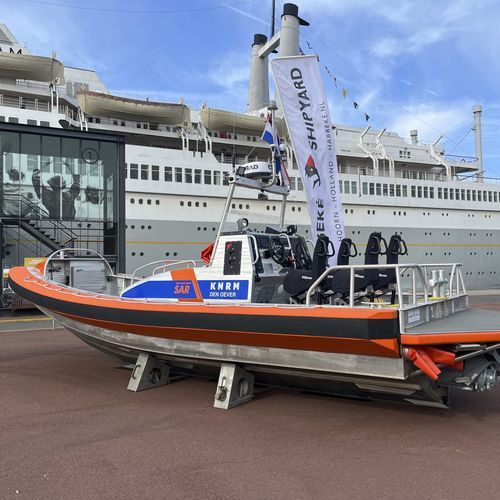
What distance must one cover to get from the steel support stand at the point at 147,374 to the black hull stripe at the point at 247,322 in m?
0.66

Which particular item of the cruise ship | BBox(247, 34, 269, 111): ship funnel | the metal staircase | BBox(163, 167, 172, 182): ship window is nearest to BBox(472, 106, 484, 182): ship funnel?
the cruise ship

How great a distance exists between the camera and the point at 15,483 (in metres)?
3.30

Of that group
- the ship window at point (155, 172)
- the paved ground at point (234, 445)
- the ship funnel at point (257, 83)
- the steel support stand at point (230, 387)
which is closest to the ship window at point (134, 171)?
the ship window at point (155, 172)

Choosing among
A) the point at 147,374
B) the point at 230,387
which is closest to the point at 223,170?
the point at 147,374

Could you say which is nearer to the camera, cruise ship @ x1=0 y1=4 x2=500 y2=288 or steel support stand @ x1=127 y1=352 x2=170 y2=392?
steel support stand @ x1=127 y1=352 x2=170 y2=392

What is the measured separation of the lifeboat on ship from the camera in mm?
4023

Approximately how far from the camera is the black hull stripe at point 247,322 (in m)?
3.96

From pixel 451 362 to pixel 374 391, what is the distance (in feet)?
3.27

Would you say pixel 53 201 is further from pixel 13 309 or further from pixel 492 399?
pixel 492 399

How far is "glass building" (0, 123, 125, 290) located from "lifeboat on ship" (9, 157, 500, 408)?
38.4 feet

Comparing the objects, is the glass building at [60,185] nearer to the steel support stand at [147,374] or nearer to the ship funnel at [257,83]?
the steel support stand at [147,374]

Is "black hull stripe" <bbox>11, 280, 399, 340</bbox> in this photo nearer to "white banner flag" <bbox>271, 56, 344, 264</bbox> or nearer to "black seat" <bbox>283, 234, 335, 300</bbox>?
"black seat" <bbox>283, 234, 335, 300</bbox>

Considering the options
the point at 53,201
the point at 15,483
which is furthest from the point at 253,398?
the point at 53,201

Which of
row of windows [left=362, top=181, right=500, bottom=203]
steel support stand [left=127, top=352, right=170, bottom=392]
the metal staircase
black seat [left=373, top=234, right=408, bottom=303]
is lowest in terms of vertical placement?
steel support stand [left=127, top=352, right=170, bottom=392]
